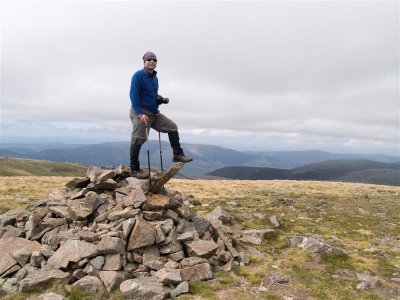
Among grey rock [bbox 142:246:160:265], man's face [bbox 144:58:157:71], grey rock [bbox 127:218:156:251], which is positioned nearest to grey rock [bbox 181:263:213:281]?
grey rock [bbox 142:246:160:265]

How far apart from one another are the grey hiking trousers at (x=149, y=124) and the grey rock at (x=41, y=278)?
7.37 m

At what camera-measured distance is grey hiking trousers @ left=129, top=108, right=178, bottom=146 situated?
63.0 feet

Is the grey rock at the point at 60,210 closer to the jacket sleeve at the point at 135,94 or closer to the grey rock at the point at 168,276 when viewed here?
the jacket sleeve at the point at 135,94

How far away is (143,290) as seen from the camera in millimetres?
14023

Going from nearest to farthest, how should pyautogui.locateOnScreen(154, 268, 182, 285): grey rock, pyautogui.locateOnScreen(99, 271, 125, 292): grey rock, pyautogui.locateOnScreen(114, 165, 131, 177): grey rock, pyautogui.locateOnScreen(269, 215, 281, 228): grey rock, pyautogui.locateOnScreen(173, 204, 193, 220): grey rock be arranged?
1. pyautogui.locateOnScreen(99, 271, 125, 292): grey rock
2. pyautogui.locateOnScreen(154, 268, 182, 285): grey rock
3. pyautogui.locateOnScreen(173, 204, 193, 220): grey rock
4. pyautogui.locateOnScreen(114, 165, 131, 177): grey rock
5. pyautogui.locateOnScreen(269, 215, 281, 228): grey rock

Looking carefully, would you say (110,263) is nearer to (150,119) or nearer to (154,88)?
Answer: (150,119)

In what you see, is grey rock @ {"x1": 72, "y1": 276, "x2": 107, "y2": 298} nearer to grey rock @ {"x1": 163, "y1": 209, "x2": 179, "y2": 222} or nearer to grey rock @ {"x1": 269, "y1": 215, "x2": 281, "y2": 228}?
grey rock @ {"x1": 163, "y1": 209, "x2": 179, "y2": 222}

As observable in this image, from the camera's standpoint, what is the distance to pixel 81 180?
75.9ft

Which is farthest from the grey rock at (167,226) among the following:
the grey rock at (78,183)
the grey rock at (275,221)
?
the grey rock at (275,221)

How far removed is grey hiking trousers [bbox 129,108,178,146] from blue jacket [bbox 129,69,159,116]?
17.0 inches

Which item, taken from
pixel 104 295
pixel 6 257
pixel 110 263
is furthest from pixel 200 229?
pixel 6 257

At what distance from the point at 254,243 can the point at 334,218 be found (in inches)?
471

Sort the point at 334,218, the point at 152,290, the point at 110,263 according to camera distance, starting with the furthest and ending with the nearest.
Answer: the point at 334,218, the point at 110,263, the point at 152,290

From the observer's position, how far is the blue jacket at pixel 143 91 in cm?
1820
